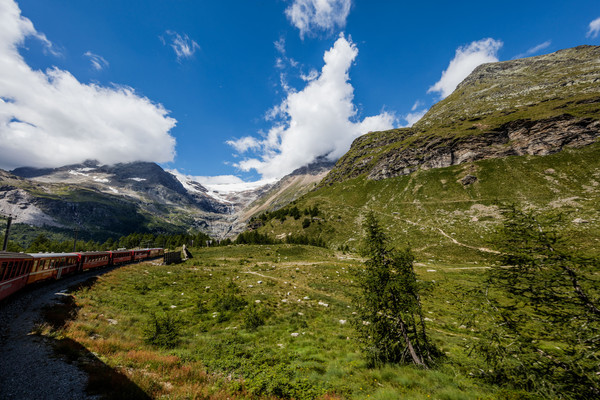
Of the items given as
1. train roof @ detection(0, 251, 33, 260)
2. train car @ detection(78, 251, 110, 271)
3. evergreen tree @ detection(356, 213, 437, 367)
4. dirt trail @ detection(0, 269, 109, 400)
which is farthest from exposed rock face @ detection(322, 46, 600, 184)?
dirt trail @ detection(0, 269, 109, 400)

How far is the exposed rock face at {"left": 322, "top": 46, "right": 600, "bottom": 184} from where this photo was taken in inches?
3388

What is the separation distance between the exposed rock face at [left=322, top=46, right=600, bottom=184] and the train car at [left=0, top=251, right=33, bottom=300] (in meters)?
121

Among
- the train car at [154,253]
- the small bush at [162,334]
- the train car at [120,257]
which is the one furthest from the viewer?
the train car at [154,253]

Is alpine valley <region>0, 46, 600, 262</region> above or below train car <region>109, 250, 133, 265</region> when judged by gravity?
above

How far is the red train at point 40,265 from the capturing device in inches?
678

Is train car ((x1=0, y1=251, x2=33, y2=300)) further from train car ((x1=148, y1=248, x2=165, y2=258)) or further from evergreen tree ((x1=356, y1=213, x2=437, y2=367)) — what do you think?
train car ((x1=148, y1=248, x2=165, y2=258))

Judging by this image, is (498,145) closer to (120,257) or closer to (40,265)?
(120,257)

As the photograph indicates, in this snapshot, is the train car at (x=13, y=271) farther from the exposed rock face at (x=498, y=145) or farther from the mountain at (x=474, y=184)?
the exposed rock face at (x=498, y=145)

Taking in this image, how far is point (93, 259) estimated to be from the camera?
36281mm

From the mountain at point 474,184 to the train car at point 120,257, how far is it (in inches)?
2089

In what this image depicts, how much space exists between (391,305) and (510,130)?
129 meters

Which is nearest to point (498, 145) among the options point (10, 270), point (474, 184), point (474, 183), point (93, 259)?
point (474, 183)

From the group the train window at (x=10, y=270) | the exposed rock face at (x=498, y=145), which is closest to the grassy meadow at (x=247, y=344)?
the train window at (x=10, y=270)

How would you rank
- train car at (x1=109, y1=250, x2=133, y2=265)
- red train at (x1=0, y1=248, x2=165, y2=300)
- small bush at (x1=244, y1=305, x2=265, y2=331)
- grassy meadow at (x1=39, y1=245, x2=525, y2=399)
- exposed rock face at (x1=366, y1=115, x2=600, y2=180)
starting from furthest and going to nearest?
exposed rock face at (x1=366, y1=115, x2=600, y2=180), train car at (x1=109, y1=250, x2=133, y2=265), red train at (x1=0, y1=248, x2=165, y2=300), small bush at (x1=244, y1=305, x2=265, y2=331), grassy meadow at (x1=39, y1=245, x2=525, y2=399)
